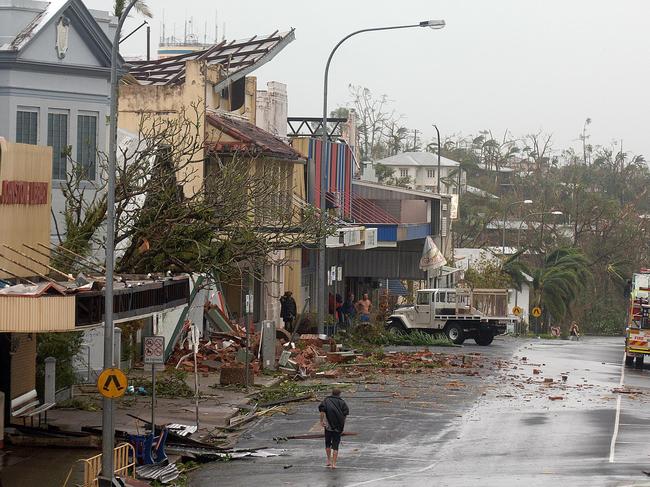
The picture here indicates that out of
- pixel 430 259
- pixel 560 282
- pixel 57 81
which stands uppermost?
pixel 57 81

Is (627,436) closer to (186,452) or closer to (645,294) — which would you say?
(186,452)

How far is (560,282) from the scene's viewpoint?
7412cm

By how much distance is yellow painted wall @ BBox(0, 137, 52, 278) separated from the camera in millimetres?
20672

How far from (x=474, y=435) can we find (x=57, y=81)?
40.4 ft

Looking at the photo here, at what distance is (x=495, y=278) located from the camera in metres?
73.9

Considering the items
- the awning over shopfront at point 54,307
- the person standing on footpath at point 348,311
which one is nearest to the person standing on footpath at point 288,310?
the person standing on footpath at point 348,311

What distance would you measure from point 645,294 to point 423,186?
94.4 m

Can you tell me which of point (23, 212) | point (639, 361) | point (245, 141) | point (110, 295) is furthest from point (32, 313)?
→ point (639, 361)

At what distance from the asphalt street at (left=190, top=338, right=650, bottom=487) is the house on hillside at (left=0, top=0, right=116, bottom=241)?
25.8 feet

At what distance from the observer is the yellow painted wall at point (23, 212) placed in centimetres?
2067

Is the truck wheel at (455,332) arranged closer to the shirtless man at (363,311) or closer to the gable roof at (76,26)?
the shirtless man at (363,311)

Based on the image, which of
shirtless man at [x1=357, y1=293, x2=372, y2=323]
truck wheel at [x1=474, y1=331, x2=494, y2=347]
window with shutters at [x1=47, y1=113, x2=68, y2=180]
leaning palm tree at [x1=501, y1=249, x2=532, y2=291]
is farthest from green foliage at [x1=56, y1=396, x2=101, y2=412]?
leaning palm tree at [x1=501, y1=249, x2=532, y2=291]

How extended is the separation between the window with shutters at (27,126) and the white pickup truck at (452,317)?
22.5 m

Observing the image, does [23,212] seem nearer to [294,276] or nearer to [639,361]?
[639,361]
